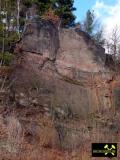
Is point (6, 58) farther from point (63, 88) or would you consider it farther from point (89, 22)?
point (89, 22)

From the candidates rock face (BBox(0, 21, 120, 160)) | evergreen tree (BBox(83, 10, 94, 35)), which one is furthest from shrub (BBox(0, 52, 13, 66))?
evergreen tree (BBox(83, 10, 94, 35))

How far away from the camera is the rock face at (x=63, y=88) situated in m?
24.6

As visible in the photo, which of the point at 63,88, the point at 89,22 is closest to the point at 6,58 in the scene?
the point at 63,88

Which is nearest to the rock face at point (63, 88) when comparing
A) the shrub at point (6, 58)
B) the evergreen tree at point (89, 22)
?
the shrub at point (6, 58)

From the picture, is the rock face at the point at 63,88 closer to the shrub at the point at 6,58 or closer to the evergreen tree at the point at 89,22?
the shrub at the point at 6,58

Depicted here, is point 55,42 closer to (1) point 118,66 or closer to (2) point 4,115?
(1) point 118,66

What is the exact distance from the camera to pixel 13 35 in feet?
90.6

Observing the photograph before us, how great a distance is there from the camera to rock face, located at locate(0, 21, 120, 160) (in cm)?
2456

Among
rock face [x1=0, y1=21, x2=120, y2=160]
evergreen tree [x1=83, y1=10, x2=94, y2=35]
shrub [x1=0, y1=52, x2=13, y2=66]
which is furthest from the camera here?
evergreen tree [x1=83, y1=10, x2=94, y2=35]

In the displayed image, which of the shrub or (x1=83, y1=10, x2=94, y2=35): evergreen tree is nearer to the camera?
the shrub

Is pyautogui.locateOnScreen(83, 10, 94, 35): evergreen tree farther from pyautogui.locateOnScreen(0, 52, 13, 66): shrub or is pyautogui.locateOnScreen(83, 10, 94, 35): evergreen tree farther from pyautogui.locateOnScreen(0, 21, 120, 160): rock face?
pyautogui.locateOnScreen(0, 52, 13, 66): shrub

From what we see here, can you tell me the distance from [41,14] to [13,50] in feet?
21.7

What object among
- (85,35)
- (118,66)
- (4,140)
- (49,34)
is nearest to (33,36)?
(49,34)

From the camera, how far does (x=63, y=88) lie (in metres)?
27.5
